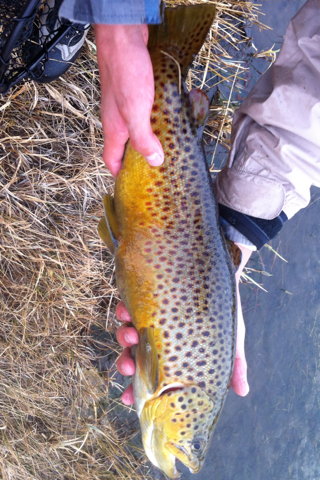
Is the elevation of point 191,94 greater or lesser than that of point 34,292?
greater

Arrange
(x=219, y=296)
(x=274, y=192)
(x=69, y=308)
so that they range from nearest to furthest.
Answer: (x=219, y=296) < (x=274, y=192) < (x=69, y=308)

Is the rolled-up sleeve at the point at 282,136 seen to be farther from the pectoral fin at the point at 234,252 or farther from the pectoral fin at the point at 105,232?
the pectoral fin at the point at 105,232

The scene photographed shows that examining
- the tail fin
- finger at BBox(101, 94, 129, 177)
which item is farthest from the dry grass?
the tail fin

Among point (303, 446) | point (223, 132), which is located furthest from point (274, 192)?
point (303, 446)

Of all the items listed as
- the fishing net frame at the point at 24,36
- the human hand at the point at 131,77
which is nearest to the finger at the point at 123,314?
the human hand at the point at 131,77

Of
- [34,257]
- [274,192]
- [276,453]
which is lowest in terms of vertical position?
[276,453]

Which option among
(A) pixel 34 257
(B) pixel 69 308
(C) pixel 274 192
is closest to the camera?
(C) pixel 274 192

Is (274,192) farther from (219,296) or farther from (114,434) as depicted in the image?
(114,434)
